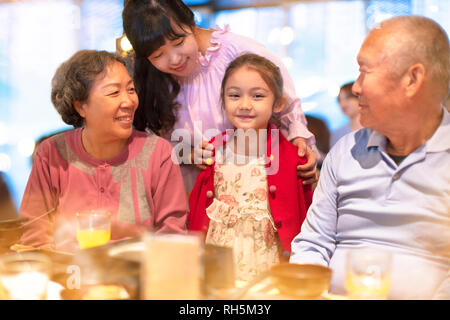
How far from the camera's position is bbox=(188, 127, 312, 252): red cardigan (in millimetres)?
1782

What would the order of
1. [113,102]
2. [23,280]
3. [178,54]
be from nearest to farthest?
[23,280] < [113,102] < [178,54]

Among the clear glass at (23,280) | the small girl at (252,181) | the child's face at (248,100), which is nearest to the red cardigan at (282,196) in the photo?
the small girl at (252,181)

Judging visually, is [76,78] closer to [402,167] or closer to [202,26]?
[202,26]

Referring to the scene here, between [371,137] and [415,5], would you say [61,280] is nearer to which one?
[371,137]

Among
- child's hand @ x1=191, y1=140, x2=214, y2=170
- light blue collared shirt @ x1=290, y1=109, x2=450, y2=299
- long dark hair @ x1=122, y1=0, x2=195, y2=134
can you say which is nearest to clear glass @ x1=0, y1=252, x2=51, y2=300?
light blue collared shirt @ x1=290, y1=109, x2=450, y2=299

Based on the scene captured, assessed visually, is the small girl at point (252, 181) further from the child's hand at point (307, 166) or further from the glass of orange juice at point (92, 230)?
the glass of orange juice at point (92, 230)

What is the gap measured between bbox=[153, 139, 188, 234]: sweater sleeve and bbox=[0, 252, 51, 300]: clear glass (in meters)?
0.79

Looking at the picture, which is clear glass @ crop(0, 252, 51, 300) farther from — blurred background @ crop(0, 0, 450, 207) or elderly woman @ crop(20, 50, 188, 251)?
blurred background @ crop(0, 0, 450, 207)

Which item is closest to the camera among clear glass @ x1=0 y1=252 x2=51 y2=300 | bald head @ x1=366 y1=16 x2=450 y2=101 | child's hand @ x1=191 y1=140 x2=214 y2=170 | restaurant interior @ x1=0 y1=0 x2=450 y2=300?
clear glass @ x1=0 y1=252 x2=51 y2=300

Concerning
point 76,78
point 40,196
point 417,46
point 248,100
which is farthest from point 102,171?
point 417,46

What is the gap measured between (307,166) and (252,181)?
0.23m

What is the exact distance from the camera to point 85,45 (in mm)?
1875

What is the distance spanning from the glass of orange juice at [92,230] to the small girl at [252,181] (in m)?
0.58
